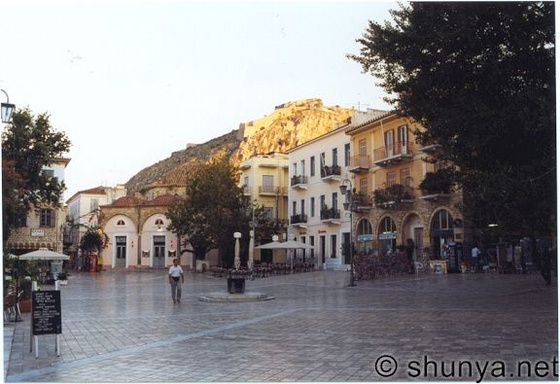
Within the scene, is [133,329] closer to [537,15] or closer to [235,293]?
[235,293]

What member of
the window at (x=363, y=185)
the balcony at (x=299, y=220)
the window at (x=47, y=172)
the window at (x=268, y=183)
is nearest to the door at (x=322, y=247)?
the balcony at (x=299, y=220)

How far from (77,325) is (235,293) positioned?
6711mm

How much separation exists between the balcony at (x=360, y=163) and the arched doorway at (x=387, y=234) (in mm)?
3386

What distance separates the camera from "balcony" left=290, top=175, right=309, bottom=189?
45000 millimetres

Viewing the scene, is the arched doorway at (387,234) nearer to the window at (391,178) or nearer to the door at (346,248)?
the window at (391,178)

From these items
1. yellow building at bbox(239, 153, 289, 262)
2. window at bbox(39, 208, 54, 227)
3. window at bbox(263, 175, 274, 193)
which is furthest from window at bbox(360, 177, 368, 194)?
window at bbox(39, 208, 54, 227)

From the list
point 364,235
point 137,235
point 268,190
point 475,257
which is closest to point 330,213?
point 364,235

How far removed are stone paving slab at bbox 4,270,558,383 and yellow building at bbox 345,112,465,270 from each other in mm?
13578

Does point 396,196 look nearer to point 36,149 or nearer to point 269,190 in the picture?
point 269,190

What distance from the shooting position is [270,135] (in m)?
48.4

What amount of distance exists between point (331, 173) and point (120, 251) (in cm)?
2133

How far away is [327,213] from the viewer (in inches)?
1631

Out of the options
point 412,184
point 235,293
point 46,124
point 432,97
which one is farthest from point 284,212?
point 432,97

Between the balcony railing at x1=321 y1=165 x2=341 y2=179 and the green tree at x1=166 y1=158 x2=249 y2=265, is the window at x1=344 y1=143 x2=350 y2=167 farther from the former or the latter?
the green tree at x1=166 y1=158 x2=249 y2=265
